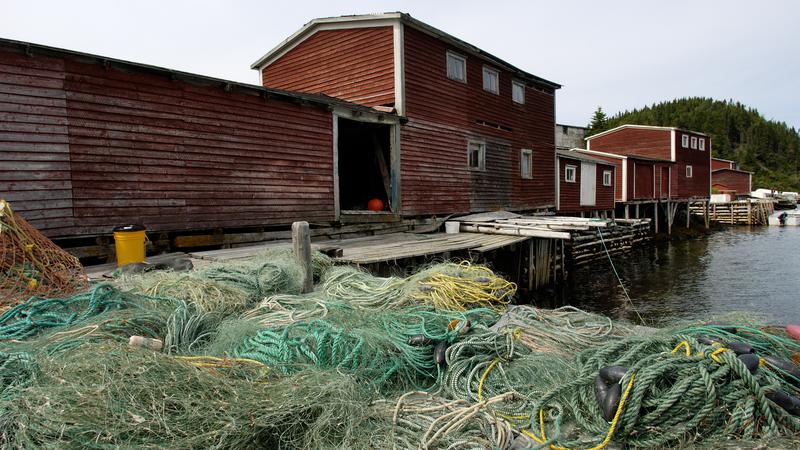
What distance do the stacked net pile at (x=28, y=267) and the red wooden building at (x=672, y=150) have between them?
114 ft

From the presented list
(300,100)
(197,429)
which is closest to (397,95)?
(300,100)

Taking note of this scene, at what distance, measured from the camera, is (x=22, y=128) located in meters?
7.74

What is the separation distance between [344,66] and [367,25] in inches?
65.0

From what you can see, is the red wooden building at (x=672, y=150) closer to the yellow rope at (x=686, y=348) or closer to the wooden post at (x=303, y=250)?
the wooden post at (x=303, y=250)

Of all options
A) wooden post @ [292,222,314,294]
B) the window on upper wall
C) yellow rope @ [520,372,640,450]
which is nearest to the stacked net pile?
wooden post @ [292,222,314,294]

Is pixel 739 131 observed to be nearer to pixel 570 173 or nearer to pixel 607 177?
pixel 607 177

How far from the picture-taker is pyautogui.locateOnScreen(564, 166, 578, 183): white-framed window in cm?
2372

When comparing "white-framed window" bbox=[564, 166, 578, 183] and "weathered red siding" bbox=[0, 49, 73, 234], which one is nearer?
"weathered red siding" bbox=[0, 49, 73, 234]

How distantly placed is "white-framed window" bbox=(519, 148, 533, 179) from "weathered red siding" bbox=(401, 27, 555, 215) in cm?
24

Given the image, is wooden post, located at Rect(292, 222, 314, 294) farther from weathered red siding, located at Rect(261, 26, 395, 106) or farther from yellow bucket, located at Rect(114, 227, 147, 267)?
weathered red siding, located at Rect(261, 26, 395, 106)

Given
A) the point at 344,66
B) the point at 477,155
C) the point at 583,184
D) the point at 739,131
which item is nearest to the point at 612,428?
the point at 344,66

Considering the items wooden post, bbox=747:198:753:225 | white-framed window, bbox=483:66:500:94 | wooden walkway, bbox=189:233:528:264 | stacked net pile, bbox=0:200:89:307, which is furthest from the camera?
wooden post, bbox=747:198:753:225

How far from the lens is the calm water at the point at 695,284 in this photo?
41.8 ft

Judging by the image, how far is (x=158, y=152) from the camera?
9.41 meters
